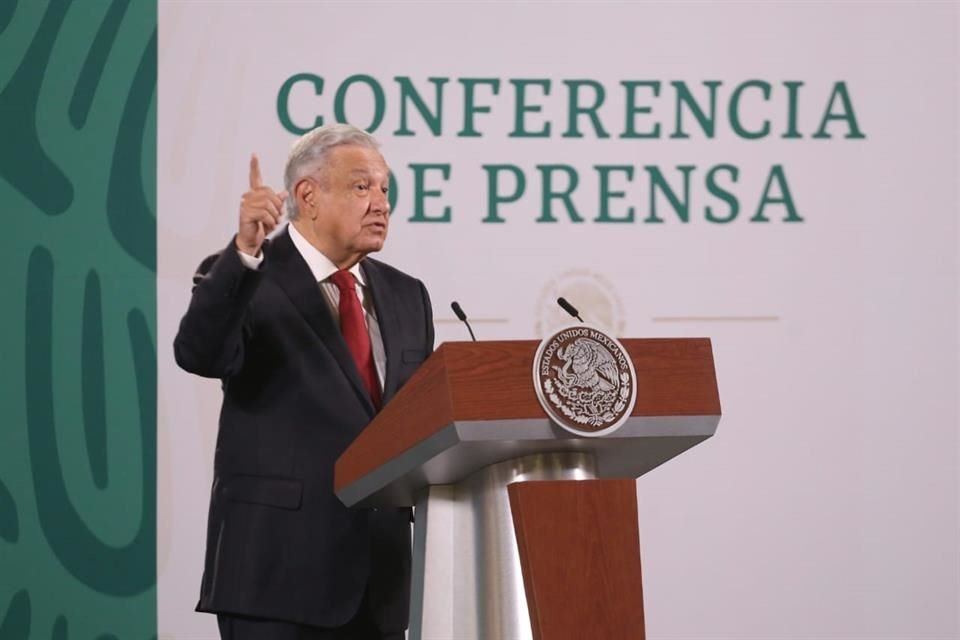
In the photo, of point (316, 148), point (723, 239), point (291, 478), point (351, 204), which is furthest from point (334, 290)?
→ point (723, 239)

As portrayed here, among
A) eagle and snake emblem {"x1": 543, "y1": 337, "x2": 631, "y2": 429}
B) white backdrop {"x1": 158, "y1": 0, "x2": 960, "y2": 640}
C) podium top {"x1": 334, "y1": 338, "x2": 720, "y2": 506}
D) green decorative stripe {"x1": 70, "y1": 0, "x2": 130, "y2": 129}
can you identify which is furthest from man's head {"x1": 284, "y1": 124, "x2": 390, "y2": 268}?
green decorative stripe {"x1": 70, "y1": 0, "x2": 130, "y2": 129}

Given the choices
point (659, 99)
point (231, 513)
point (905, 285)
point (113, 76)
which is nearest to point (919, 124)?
point (905, 285)

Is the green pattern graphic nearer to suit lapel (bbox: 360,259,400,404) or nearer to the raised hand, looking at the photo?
suit lapel (bbox: 360,259,400,404)

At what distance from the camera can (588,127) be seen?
13.3ft

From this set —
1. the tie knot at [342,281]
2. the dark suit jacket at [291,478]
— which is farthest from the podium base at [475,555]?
the tie knot at [342,281]

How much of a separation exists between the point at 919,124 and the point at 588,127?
3.12 feet

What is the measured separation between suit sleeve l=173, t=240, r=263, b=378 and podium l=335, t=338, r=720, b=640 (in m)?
0.35

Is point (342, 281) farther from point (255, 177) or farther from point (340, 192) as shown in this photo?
point (255, 177)

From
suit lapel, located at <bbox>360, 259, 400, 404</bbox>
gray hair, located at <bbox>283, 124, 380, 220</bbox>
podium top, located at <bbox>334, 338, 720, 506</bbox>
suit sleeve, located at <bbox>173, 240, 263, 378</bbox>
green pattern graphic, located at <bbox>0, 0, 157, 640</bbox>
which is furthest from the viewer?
green pattern graphic, located at <bbox>0, 0, 157, 640</bbox>

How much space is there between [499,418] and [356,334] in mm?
747

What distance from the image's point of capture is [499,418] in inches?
73.7

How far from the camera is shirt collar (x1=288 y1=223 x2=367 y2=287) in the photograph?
2.61 meters

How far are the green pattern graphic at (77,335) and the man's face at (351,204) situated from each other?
1.42 meters

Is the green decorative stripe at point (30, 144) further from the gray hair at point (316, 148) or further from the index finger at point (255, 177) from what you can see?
the index finger at point (255, 177)
